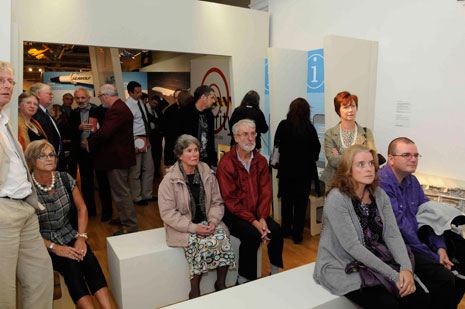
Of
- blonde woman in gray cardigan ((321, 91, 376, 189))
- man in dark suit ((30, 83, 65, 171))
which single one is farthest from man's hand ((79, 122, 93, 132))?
blonde woman in gray cardigan ((321, 91, 376, 189))

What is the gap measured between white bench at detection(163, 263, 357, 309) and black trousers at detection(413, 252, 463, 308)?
0.52 meters

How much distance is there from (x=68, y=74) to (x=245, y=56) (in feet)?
19.0

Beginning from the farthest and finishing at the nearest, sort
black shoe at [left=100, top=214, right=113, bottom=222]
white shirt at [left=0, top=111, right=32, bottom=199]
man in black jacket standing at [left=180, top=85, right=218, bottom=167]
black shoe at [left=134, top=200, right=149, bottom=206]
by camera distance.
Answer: black shoe at [left=134, top=200, right=149, bottom=206] < black shoe at [left=100, top=214, right=113, bottom=222] < man in black jacket standing at [left=180, top=85, right=218, bottom=167] < white shirt at [left=0, top=111, right=32, bottom=199]

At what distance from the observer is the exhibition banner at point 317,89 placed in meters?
4.74

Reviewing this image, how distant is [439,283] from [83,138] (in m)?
4.23

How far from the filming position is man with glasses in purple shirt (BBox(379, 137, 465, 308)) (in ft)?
7.26

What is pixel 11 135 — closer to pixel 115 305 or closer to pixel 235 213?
pixel 115 305

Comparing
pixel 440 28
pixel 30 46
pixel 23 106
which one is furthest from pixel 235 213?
pixel 30 46

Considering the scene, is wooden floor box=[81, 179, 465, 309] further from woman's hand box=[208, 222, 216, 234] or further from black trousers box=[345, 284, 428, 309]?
black trousers box=[345, 284, 428, 309]

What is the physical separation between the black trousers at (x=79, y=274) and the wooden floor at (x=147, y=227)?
0.46 metres

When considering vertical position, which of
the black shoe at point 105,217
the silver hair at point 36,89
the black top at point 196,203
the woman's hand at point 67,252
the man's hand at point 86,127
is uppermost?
the silver hair at point 36,89

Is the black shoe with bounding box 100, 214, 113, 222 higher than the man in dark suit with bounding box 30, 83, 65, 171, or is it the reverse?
the man in dark suit with bounding box 30, 83, 65, 171

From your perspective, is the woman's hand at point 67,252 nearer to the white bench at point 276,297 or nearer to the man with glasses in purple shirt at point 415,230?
the white bench at point 276,297

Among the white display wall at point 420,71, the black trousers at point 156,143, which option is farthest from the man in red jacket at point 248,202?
the black trousers at point 156,143
